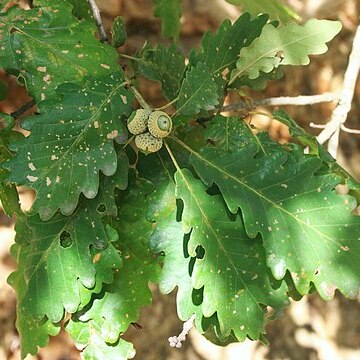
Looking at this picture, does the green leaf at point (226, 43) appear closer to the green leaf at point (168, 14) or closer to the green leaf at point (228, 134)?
the green leaf at point (228, 134)

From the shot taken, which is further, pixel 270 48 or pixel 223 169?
pixel 270 48

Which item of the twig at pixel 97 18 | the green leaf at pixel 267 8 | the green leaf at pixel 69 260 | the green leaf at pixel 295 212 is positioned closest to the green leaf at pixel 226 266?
the green leaf at pixel 295 212

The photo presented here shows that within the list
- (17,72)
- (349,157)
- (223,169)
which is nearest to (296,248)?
(223,169)

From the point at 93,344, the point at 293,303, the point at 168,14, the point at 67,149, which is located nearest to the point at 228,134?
the point at 67,149

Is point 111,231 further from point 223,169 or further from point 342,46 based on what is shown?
point 342,46

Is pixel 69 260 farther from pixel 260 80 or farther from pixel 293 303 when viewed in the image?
pixel 293 303
